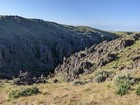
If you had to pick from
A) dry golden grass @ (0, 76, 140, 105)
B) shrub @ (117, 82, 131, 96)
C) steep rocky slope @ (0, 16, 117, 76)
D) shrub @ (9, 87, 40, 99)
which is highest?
shrub @ (117, 82, 131, 96)

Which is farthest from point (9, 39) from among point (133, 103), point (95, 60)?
point (133, 103)

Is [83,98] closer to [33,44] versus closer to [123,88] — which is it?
[123,88]

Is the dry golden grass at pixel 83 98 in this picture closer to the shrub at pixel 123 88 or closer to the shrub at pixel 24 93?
the shrub at pixel 123 88

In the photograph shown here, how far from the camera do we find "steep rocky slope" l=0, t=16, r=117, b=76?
105 metres

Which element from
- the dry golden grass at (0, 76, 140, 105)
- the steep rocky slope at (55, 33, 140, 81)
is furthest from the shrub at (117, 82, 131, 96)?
the steep rocky slope at (55, 33, 140, 81)

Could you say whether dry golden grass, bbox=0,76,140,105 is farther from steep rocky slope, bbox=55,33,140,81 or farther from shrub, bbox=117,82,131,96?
steep rocky slope, bbox=55,33,140,81

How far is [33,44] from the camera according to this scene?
125750 millimetres

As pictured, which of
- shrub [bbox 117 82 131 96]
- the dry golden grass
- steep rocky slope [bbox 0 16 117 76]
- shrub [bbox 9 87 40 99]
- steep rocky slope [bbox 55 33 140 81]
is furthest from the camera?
steep rocky slope [bbox 0 16 117 76]

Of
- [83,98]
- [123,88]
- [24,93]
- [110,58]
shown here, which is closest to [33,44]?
[110,58]

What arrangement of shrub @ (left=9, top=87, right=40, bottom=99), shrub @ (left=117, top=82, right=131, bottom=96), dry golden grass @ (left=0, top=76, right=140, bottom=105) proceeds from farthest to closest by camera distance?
1. shrub @ (left=9, top=87, right=40, bottom=99)
2. shrub @ (left=117, top=82, right=131, bottom=96)
3. dry golden grass @ (left=0, top=76, right=140, bottom=105)

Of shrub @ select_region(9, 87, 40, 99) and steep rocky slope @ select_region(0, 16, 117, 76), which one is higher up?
shrub @ select_region(9, 87, 40, 99)

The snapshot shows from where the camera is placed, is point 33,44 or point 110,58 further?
point 33,44

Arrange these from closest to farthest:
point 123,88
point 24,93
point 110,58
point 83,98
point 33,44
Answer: point 123,88 < point 83,98 < point 24,93 < point 110,58 < point 33,44

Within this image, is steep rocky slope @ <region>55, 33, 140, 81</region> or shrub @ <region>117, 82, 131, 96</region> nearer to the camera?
shrub @ <region>117, 82, 131, 96</region>
